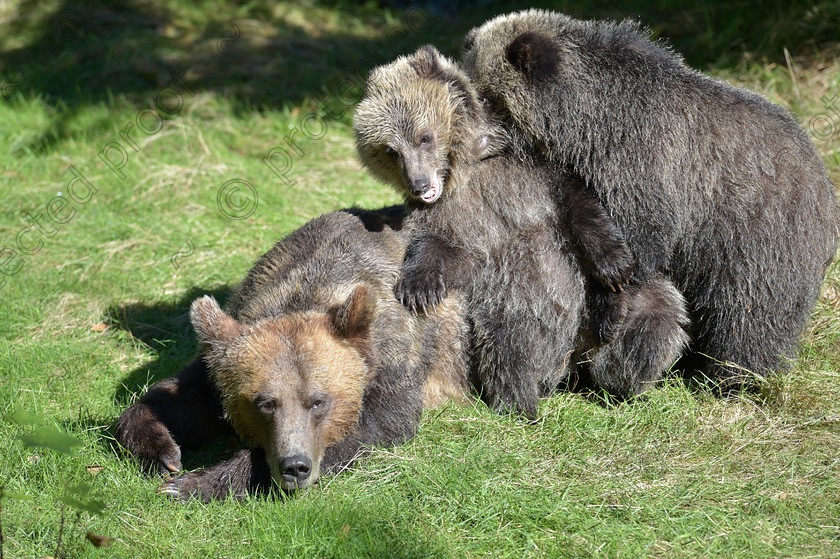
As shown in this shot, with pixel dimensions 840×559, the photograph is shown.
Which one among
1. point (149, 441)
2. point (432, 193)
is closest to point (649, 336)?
point (432, 193)

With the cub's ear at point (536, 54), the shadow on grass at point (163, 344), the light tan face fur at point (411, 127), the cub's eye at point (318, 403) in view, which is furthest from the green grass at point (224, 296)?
the cub's ear at point (536, 54)

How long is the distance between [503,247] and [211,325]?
89.8 inches

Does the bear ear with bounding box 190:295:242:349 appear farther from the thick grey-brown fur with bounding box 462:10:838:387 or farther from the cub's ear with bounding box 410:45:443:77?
the thick grey-brown fur with bounding box 462:10:838:387

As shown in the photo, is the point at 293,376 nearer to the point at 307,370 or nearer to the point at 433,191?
the point at 307,370

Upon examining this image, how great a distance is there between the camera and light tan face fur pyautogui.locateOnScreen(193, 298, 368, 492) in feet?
16.7

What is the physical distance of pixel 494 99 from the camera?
6477mm

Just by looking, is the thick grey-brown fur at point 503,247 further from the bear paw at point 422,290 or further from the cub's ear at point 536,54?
the cub's ear at point 536,54

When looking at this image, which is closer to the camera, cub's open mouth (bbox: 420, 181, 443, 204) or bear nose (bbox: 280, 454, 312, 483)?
bear nose (bbox: 280, 454, 312, 483)

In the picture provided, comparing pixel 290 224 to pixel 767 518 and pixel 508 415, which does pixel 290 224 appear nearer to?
pixel 508 415

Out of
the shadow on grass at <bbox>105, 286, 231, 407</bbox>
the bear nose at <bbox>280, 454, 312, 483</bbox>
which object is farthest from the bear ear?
the shadow on grass at <bbox>105, 286, 231, 407</bbox>

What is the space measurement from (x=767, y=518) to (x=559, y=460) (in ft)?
4.26

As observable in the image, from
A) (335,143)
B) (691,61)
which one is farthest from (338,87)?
(691,61)

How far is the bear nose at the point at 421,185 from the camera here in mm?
6117

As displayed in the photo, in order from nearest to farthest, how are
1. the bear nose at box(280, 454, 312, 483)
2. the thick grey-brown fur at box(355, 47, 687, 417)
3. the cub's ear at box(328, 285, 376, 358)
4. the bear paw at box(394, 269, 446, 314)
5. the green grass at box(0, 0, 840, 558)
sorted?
1. the green grass at box(0, 0, 840, 558)
2. the bear nose at box(280, 454, 312, 483)
3. the cub's ear at box(328, 285, 376, 358)
4. the bear paw at box(394, 269, 446, 314)
5. the thick grey-brown fur at box(355, 47, 687, 417)
